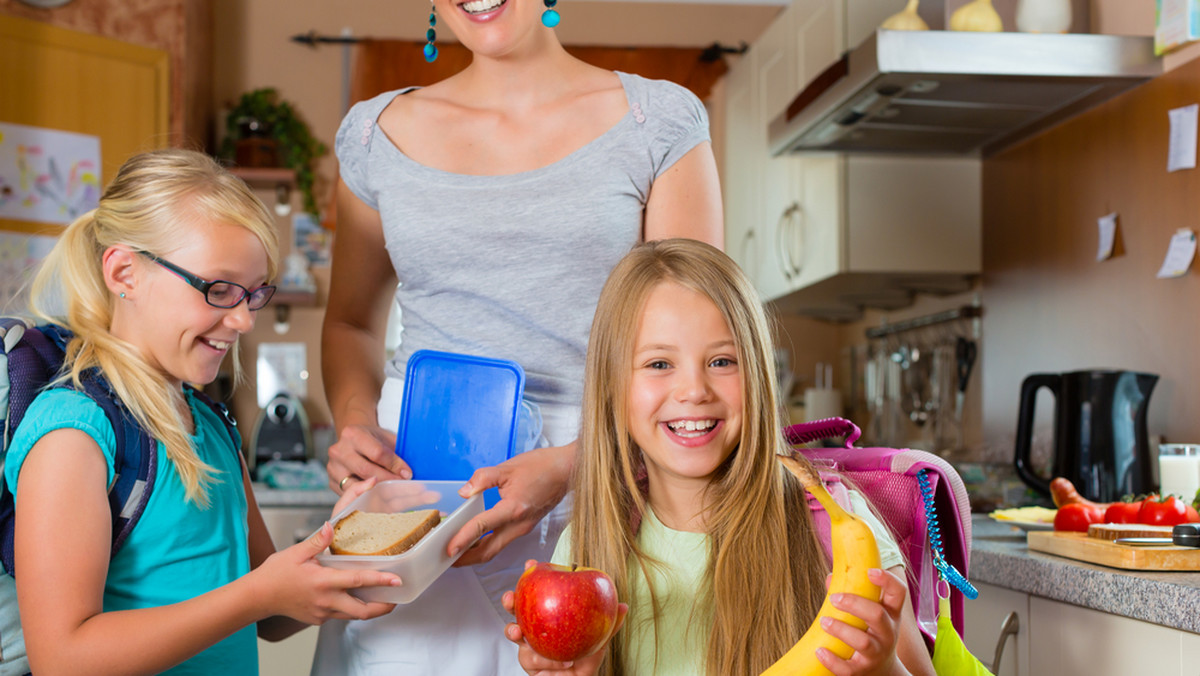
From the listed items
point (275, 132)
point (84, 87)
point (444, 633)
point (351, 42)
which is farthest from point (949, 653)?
point (351, 42)

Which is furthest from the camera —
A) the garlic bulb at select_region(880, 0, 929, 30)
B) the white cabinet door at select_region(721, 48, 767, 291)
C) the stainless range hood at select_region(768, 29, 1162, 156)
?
the white cabinet door at select_region(721, 48, 767, 291)

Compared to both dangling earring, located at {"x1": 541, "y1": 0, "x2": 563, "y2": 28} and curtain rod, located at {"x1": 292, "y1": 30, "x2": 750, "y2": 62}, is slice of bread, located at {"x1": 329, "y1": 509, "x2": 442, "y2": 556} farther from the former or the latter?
curtain rod, located at {"x1": 292, "y1": 30, "x2": 750, "y2": 62}

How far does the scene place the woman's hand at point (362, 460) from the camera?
106cm

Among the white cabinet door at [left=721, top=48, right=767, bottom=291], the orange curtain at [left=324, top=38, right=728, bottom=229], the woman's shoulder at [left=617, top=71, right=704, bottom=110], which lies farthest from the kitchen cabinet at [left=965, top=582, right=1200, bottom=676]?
the orange curtain at [left=324, top=38, right=728, bottom=229]

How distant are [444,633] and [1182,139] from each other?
1.76 m

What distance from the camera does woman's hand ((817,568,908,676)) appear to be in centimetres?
81

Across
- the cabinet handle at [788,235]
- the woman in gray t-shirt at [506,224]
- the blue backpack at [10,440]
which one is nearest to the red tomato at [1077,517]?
the woman in gray t-shirt at [506,224]

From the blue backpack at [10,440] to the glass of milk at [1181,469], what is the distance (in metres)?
1.60

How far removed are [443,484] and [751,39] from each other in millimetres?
3813

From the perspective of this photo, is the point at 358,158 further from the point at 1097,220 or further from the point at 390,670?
the point at 1097,220

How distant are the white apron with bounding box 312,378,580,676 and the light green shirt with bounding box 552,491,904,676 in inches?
3.2

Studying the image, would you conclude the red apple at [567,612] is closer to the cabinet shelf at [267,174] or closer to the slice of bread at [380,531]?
the slice of bread at [380,531]

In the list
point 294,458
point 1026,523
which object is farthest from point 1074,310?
point 294,458

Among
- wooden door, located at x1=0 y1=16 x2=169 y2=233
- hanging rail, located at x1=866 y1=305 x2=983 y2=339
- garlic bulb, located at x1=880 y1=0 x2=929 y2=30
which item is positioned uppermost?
wooden door, located at x1=0 y1=16 x2=169 y2=233
